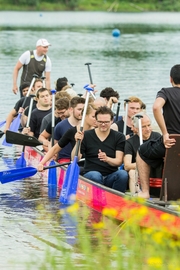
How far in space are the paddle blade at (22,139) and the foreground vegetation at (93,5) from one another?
108142 mm

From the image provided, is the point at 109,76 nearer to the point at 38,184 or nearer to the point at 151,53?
the point at 151,53

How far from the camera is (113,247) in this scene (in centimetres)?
580

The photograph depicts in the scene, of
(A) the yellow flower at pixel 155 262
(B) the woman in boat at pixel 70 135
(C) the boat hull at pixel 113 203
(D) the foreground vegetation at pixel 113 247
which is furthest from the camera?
(B) the woman in boat at pixel 70 135

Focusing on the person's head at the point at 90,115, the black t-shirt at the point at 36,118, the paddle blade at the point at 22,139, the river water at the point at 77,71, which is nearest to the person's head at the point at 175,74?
the river water at the point at 77,71

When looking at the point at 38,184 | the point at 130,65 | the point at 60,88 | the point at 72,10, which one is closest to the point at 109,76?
the point at 130,65

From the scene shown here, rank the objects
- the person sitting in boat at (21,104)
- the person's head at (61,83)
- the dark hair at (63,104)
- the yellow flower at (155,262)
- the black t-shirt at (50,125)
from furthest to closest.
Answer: the person's head at (61,83) < the person sitting in boat at (21,104) < the black t-shirt at (50,125) < the dark hair at (63,104) < the yellow flower at (155,262)

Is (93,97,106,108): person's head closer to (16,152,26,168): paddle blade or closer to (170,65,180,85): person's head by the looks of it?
(16,152,26,168): paddle blade

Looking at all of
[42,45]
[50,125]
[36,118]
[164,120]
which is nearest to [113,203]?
[164,120]

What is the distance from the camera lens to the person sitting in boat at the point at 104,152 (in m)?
10.7

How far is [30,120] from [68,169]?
11.2ft

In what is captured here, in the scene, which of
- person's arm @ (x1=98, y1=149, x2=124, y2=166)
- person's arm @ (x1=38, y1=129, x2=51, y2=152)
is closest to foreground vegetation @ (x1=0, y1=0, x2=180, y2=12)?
person's arm @ (x1=38, y1=129, x2=51, y2=152)

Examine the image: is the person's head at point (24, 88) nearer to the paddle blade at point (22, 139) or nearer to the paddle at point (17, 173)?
the paddle blade at point (22, 139)

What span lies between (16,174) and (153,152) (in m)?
3.26

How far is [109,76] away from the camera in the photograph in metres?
32.2
